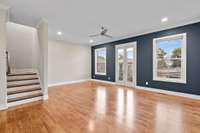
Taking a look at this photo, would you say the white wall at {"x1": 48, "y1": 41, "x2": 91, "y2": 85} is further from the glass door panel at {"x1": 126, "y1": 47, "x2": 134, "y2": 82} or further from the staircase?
the glass door panel at {"x1": 126, "y1": 47, "x2": 134, "y2": 82}

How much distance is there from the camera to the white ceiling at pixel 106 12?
114 inches

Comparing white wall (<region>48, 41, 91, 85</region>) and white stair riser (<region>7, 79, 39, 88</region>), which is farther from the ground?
white wall (<region>48, 41, 91, 85</region>)

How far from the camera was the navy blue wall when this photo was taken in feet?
13.3

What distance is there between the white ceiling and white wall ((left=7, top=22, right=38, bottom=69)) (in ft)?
7.56

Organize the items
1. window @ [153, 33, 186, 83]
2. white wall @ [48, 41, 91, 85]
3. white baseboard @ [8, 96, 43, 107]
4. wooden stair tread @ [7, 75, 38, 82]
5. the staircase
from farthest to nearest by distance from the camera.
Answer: white wall @ [48, 41, 91, 85] < window @ [153, 33, 186, 83] < wooden stair tread @ [7, 75, 38, 82] < the staircase < white baseboard @ [8, 96, 43, 107]

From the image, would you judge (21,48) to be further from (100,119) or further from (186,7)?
(186,7)

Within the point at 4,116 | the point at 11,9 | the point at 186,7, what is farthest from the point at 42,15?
the point at 186,7

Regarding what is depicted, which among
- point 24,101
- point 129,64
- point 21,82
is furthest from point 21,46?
point 129,64

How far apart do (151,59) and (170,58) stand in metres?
0.77

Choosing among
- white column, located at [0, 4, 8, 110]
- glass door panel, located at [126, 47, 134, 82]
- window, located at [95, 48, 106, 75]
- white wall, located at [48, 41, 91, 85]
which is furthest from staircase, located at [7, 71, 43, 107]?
glass door panel, located at [126, 47, 134, 82]

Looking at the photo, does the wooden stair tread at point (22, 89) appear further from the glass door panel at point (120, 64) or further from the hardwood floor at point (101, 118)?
the glass door panel at point (120, 64)

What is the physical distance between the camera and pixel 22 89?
3939mm

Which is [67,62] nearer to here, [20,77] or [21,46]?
[21,46]

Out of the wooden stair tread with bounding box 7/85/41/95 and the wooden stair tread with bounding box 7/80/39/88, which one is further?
the wooden stair tread with bounding box 7/80/39/88
